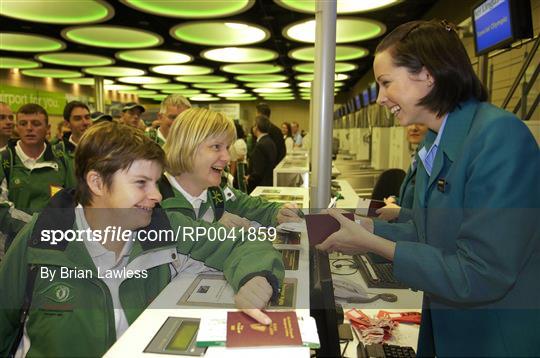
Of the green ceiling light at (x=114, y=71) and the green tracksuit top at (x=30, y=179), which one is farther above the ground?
the green ceiling light at (x=114, y=71)

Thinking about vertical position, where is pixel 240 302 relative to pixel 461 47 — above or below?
below

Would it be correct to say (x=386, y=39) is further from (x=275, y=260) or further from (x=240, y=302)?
(x=240, y=302)

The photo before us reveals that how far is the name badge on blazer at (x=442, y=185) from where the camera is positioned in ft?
3.53

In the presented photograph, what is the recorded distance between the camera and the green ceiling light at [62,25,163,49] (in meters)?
8.51

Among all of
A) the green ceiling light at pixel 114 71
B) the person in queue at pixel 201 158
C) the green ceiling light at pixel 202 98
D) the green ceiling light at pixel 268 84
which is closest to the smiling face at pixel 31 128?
the person in queue at pixel 201 158

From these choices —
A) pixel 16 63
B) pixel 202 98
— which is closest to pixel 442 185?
pixel 16 63

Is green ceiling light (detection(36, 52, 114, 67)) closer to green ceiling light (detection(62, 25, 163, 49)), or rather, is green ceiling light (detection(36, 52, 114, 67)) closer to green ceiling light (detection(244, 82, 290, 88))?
green ceiling light (detection(62, 25, 163, 49))

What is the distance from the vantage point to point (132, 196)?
1.26 meters

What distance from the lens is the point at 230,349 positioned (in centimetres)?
87

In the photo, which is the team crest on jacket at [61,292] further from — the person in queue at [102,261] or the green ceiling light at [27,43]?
the green ceiling light at [27,43]

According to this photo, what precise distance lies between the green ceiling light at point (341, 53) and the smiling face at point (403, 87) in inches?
354

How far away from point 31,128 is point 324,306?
340 centimetres

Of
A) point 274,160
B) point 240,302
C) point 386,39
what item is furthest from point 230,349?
point 274,160

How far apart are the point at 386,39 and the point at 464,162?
0.43 metres
